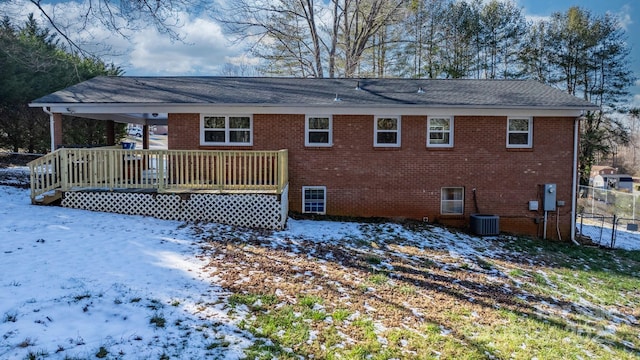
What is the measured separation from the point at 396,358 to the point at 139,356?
2.55 meters

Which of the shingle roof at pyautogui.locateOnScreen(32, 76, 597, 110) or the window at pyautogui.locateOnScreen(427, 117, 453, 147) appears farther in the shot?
the window at pyautogui.locateOnScreen(427, 117, 453, 147)

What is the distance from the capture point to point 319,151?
38.9ft

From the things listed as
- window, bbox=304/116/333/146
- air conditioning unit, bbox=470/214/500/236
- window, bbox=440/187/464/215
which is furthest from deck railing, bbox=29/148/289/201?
air conditioning unit, bbox=470/214/500/236

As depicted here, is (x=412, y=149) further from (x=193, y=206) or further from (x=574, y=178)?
(x=193, y=206)

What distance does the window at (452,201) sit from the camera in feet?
39.9

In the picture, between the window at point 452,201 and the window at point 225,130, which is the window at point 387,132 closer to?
the window at point 452,201

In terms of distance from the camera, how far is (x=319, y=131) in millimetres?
11891

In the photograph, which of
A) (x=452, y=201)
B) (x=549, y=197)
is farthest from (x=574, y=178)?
(x=452, y=201)

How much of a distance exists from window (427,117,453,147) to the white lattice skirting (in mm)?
5344

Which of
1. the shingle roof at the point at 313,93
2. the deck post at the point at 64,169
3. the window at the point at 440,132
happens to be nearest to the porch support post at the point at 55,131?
the shingle roof at the point at 313,93

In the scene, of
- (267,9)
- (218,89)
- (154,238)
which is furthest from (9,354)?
(267,9)

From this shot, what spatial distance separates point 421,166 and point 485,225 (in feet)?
8.48

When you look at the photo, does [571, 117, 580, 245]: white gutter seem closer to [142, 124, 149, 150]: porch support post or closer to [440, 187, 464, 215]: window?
[440, 187, 464, 215]: window

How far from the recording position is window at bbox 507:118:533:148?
12.0m
